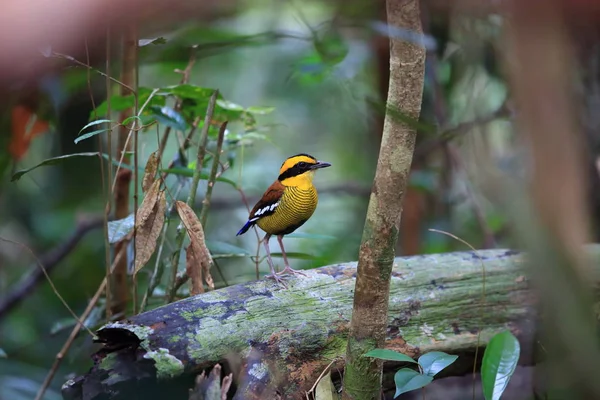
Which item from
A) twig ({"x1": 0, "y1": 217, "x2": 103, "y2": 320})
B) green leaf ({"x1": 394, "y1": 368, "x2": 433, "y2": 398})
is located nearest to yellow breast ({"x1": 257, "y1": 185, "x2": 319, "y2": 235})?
green leaf ({"x1": 394, "y1": 368, "x2": 433, "y2": 398})

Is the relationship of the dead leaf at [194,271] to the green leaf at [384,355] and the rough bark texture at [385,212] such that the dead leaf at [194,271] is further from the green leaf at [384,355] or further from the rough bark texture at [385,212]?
the green leaf at [384,355]

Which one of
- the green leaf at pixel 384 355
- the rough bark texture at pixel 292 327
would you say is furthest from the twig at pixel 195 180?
the green leaf at pixel 384 355

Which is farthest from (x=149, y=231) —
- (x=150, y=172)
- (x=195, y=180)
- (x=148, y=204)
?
(x=195, y=180)

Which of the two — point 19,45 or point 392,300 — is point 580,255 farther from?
point 392,300

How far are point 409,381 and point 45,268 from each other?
10.3ft

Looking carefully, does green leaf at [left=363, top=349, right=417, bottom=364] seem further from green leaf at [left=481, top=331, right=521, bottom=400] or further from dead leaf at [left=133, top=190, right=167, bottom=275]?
Result: dead leaf at [left=133, top=190, right=167, bottom=275]

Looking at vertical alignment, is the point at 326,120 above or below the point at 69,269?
above

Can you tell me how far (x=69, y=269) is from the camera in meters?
4.76

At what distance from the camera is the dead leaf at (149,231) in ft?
7.98

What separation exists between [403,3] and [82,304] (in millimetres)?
3595

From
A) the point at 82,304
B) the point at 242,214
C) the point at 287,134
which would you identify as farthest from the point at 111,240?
the point at 287,134

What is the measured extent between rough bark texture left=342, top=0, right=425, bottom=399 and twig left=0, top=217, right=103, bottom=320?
269cm

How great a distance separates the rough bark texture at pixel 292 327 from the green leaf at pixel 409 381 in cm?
37

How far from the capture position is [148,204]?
8.00ft
